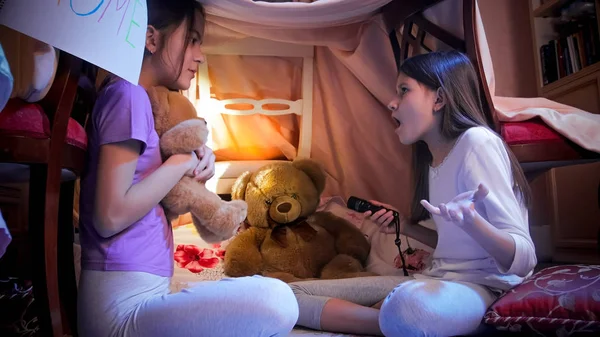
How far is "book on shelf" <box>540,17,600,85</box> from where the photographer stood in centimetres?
170

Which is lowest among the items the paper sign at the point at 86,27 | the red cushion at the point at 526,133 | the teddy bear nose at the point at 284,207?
the teddy bear nose at the point at 284,207

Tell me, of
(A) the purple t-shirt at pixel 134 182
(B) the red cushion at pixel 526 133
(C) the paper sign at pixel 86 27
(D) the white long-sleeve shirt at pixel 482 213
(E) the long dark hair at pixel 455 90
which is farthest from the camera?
(B) the red cushion at pixel 526 133

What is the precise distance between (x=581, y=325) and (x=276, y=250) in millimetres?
730

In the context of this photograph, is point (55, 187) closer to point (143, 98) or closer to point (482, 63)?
point (143, 98)

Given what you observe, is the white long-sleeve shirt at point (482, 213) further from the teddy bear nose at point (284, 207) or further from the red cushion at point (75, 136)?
the red cushion at point (75, 136)

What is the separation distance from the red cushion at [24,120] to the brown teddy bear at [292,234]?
643 mm

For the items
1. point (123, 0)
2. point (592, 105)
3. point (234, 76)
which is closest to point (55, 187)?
point (123, 0)

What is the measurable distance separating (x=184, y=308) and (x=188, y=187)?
204 millimetres

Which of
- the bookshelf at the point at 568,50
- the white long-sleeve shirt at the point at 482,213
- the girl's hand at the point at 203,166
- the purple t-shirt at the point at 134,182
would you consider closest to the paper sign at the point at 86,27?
the purple t-shirt at the point at 134,182

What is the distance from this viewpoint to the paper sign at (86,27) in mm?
498

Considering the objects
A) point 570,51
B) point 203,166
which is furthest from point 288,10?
point 570,51

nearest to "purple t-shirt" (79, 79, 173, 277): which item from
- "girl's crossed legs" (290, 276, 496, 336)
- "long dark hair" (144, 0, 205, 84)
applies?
"long dark hair" (144, 0, 205, 84)

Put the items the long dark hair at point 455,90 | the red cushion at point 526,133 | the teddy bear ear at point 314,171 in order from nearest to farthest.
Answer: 1. the long dark hair at point 455,90
2. the red cushion at point 526,133
3. the teddy bear ear at point 314,171

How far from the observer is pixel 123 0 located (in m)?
0.55
